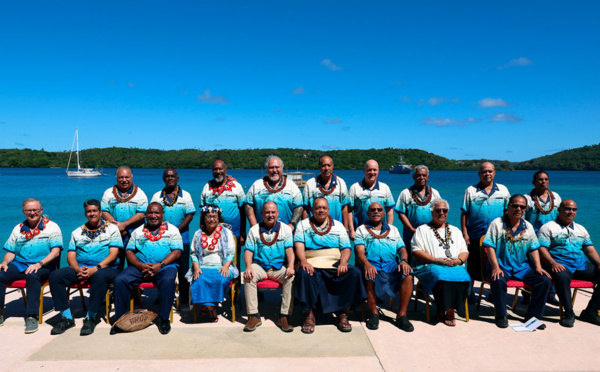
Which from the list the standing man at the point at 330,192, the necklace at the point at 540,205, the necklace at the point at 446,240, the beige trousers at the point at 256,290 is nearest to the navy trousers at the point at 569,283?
the necklace at the point at 540,205

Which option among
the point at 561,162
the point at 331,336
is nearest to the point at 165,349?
the point at 331,336

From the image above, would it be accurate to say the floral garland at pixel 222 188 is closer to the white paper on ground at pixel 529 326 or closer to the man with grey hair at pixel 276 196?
the man with grey hair at pixel 276 196

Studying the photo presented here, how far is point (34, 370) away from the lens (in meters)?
3.26

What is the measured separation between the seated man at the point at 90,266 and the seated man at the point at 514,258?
172 inches

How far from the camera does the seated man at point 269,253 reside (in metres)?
4.24

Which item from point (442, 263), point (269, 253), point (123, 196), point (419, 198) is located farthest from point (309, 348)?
point (123, 196)

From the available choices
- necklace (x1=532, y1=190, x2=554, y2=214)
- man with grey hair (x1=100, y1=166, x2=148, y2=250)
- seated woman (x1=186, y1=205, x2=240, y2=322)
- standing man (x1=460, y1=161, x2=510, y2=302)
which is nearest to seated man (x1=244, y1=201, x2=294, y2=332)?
seated woman (x1=186, y1=205, x2=240, y2=322)

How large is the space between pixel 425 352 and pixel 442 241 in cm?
131

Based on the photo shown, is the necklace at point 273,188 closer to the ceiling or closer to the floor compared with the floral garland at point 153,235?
closer to the ceiling

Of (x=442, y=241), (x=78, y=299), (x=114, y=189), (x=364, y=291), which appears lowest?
(x=78, y=299)

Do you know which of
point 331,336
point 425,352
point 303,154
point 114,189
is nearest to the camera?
point 425,352

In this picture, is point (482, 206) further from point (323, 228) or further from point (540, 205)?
point (323, 228)

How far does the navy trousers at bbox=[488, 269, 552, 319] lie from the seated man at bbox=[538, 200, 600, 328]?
22 centimetres

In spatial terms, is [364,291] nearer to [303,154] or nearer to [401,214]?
[401,214]
